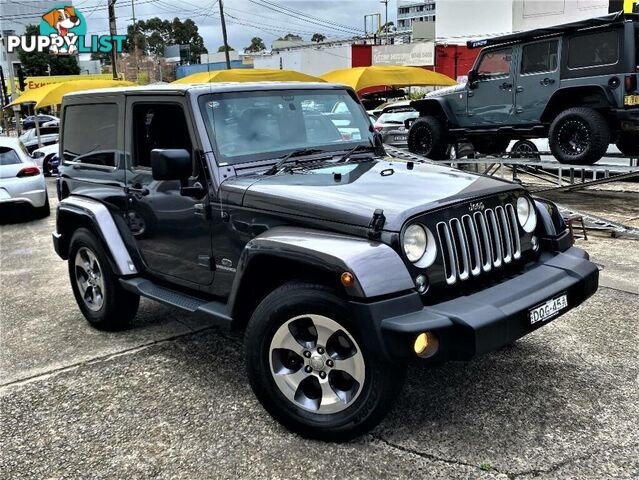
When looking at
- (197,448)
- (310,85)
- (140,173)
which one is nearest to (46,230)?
(140,173)

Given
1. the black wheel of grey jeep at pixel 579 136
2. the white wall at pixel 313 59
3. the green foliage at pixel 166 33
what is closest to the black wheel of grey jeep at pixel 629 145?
the black wheel of grey jeep at pixel 579 136

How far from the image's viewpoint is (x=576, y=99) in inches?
323

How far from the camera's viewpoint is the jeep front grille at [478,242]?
307cm

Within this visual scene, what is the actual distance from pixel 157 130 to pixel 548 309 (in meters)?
2.69

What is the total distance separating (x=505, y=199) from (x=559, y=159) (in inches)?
208

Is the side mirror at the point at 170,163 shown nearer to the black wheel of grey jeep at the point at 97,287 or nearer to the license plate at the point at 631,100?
the black wheel of grey jeep at the point at 97,287

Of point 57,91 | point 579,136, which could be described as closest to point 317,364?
point 579,136

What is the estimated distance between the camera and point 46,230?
9.62m

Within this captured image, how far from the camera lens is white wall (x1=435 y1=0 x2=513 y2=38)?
1420 inches

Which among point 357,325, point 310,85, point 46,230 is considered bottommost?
point 46,230

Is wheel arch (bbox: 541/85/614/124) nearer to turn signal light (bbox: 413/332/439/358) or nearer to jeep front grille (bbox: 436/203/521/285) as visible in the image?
jeep front grille (bbox: 436/203/521/285)

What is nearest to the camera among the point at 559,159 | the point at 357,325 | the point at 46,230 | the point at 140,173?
the point at 357,325

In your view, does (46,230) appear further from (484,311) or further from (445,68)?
(445,68)

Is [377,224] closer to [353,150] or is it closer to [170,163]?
[170,163]
